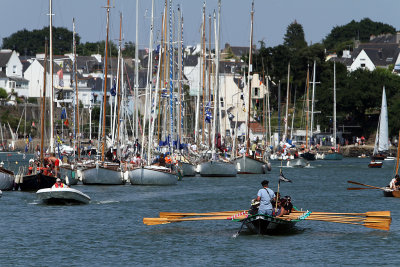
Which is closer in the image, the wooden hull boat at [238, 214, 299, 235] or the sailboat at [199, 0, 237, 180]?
the wooden hull boat at [238, 214, 299, 235]

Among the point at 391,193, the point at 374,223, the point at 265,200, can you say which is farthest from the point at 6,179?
the point at 374,223

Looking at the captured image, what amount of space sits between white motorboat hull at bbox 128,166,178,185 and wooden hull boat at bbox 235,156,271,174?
57.7 feet

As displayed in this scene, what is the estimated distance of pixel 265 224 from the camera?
122ft

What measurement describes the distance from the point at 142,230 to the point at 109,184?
23.0 meters

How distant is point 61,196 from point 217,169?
2751 cm

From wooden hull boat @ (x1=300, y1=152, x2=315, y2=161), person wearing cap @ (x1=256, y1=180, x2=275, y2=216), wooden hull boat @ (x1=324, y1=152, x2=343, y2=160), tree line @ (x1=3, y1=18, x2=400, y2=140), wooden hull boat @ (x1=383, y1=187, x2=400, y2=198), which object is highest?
tree line @ (x1=3, y1=18, x2=400, y2=140)

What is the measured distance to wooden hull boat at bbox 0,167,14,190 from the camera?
59219 mm

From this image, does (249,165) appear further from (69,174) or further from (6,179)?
(6,179)

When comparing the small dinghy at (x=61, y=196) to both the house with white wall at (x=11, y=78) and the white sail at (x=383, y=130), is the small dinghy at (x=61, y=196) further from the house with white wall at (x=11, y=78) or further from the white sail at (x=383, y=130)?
the house with white wall at (x=11, y=78)

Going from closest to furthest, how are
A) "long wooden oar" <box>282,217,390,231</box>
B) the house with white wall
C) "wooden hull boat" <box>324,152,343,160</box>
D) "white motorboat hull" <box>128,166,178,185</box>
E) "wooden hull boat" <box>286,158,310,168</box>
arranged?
"long wooden oar" <box>282,217,390,231</box>
"white motorboat hull" <box>128,166,178,185</box>
"wooden hull boat" <box>286,158,310,168</box>
"wooden hull boat" <box>324,152,343,160</box>
the house with white wall

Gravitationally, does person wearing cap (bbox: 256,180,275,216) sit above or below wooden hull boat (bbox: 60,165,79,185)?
above

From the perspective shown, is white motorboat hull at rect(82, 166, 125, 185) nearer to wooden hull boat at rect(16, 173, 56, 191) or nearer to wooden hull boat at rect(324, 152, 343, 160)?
wooden hull boat at rect(16, 173, 56, 191)

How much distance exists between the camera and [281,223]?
37.8 m

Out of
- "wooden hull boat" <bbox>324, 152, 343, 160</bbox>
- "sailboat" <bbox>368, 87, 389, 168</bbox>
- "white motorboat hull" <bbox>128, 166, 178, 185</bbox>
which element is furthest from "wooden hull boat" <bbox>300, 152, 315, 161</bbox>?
"white motorboat hull" <bbox>128, 166, 178, 185</bbox>
